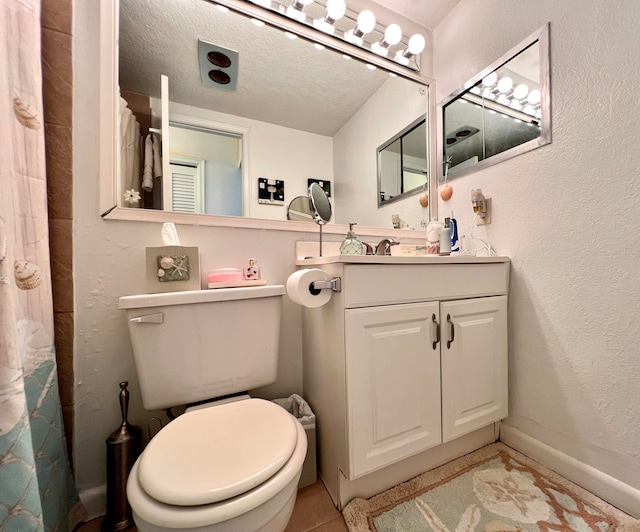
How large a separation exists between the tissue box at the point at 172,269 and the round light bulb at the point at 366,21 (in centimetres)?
133

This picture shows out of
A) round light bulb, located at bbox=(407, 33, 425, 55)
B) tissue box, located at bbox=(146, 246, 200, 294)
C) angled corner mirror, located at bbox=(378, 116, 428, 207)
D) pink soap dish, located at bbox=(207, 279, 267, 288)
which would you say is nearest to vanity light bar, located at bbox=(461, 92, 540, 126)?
angled corner mirror, located at bbox=(378, 116, 428, 207)

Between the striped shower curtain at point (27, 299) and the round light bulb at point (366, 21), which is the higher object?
the round light bulb at point (366, 21)

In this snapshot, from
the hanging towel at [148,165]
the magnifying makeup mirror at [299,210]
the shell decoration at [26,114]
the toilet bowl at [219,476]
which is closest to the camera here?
the toilet bowl at [219,476]

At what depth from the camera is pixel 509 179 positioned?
1.08m

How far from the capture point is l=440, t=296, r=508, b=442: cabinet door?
0.89 meters

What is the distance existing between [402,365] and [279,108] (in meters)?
1.24

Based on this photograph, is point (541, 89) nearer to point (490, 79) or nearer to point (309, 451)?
point (490, 79)

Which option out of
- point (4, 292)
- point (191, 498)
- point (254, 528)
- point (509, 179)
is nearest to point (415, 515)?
point (254, 528)

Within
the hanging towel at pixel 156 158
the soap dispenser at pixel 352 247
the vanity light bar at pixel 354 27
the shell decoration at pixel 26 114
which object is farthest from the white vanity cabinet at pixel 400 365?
the vanity light bar at pixel 354 27

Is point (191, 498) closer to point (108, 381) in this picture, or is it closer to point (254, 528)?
point (254, 528)

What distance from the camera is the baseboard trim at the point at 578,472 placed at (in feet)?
2.51

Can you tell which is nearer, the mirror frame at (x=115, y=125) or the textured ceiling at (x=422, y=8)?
the mirror frame at (x=115, y=125)

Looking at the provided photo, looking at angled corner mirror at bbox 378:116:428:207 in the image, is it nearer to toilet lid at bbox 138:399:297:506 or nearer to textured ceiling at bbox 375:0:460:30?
textured ceiling at bbox 375:0:460:30

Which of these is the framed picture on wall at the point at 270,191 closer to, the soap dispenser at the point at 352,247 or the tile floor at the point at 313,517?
the soap dispenser at the point at 352,247
